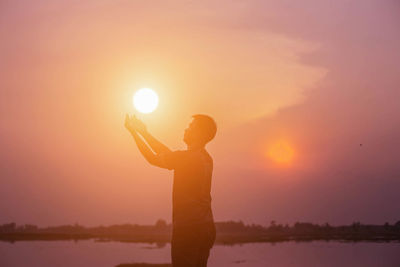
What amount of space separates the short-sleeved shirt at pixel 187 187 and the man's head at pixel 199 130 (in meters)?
0.22

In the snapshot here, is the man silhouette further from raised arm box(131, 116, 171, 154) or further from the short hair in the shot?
the short hair

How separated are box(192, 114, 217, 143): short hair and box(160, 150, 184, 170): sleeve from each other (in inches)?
19.8

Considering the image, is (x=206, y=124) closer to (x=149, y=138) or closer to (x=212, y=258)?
(x=149, y=138)

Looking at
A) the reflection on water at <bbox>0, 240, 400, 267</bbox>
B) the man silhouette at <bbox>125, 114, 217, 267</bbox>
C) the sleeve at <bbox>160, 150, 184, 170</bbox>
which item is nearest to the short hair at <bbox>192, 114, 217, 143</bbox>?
the man silhouette at <bbox>125, 114, 217, 267</bbox>

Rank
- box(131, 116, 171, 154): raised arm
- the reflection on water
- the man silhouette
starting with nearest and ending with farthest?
the man silhouette, box(131, 116, 171, 154): raised arm, the reflection on water

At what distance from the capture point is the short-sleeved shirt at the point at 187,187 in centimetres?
616

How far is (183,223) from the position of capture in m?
6.15

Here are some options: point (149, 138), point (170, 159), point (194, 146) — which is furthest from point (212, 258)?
point (170, 159)

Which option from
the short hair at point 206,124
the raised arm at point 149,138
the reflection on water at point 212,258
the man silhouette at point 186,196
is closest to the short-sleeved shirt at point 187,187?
the man silhouette at point 186,196

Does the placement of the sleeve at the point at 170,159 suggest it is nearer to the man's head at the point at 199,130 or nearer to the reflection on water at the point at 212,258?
the man's head at the point at 199,130

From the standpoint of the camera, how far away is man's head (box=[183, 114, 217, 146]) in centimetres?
652

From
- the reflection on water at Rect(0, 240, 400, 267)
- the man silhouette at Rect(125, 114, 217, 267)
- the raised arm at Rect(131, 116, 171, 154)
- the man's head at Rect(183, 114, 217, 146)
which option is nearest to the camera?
the man silhouette at Rect(125, 114, 217, 267)

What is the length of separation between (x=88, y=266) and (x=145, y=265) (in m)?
67.4

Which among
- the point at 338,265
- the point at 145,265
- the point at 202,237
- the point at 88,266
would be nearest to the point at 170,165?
the point at 202,237
